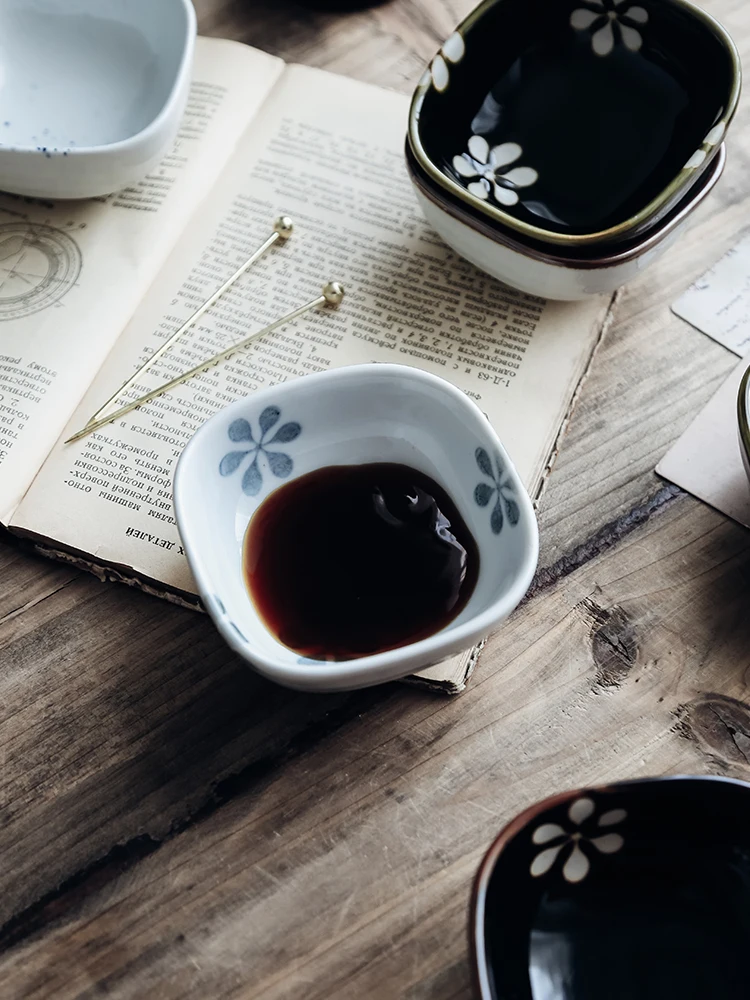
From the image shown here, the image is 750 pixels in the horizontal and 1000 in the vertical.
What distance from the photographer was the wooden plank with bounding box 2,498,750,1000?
53 cm

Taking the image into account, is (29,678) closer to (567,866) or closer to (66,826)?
(66,826)

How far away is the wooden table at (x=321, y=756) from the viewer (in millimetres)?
536

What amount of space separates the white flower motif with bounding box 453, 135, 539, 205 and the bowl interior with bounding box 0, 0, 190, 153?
0.88 feet

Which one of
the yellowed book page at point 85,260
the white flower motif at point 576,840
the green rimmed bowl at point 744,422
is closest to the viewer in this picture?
the white flower motif at point 576,840

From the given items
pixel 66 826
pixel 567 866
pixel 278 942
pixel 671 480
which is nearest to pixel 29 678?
pixel 66 826

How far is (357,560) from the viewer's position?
0.62 m

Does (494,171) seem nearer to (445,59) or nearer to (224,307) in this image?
(445,59)

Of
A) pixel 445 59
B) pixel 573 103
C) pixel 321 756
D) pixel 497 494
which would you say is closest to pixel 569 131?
pixel 573 103

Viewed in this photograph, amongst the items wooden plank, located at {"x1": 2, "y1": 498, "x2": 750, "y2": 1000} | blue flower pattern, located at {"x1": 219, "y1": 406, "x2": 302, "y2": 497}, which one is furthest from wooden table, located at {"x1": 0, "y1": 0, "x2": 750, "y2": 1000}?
blue flower pattern, located at {"x1": 219, "y1": 406, "x2": 302, "y2": 497}

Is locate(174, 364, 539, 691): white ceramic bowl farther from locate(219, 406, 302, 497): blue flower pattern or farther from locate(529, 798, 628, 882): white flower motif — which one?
locate(529, 798, 628, 882): white flower motif

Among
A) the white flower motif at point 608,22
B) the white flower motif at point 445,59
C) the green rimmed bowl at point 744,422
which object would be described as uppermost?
the white flower motif at point 608,22

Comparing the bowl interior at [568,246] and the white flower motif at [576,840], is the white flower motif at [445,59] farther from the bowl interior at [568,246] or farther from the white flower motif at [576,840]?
the white flower motif at [576,840]

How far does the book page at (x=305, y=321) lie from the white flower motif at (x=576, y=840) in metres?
0.25

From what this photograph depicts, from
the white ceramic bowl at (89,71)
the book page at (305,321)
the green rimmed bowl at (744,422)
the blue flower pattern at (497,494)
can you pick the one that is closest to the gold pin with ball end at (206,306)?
the book page at (305,321)
